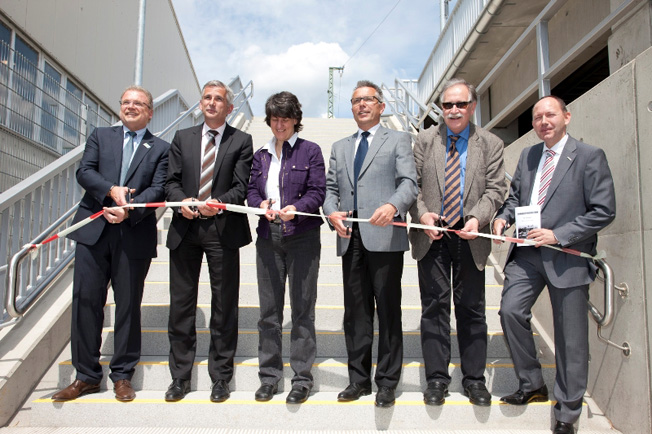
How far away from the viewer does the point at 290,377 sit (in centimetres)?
306

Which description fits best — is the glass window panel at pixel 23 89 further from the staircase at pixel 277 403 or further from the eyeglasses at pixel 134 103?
the eyeglasses at pixel 134 103

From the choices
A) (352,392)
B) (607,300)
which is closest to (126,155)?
(352,392)

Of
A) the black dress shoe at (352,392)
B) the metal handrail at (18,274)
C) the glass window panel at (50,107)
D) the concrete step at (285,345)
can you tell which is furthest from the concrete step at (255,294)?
the glass window panel at (50,107)

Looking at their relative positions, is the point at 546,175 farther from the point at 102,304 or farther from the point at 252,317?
the point at 102,304

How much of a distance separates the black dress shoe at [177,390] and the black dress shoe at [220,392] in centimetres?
18

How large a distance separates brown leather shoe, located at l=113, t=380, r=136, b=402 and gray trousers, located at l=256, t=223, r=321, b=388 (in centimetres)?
74

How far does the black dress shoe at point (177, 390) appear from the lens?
2771mm

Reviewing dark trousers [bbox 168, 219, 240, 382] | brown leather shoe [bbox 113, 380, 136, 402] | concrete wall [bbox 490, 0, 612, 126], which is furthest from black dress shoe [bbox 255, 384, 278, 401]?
concrete wall [bbox 490, 0, 612, 126]

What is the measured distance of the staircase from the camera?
8.90ft

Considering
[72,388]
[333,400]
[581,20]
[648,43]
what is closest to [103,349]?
[72,388]

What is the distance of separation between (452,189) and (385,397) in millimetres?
1269

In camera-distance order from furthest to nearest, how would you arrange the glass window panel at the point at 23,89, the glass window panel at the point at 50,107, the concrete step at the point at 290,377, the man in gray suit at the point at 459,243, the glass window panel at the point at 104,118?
1. the glass window panel at the point at 104,118
2. the glass window panel at the point at 50,107
3. the glass window panel at the point at 23,89
4. the concrete step at the point at 290,377
5. the man in gray suit at the point at 459,243

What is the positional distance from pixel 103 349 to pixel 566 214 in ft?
10.2

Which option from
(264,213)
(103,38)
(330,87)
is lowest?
(264,213)
